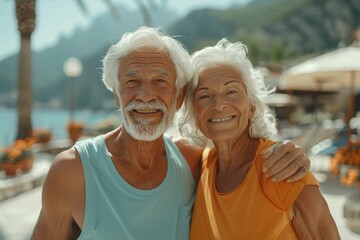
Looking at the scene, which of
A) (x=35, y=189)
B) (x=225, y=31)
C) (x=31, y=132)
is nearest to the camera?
(x=35, y=189)

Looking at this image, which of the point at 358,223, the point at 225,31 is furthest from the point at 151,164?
the point at 225,31

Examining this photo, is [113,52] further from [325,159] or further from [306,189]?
[325,159]

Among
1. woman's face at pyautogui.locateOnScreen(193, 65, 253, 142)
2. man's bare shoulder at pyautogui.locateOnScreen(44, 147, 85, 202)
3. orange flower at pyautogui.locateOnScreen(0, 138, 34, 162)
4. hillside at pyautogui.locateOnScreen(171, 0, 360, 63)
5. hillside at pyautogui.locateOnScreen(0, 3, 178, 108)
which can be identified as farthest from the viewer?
hillside at pyautogui.locateOnScreen(0, 3, 178, 108)

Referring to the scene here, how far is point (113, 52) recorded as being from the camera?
1.93 m

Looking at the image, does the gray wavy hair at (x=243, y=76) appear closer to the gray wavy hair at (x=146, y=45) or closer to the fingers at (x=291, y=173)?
the gray wavy hair at (x=146, y=45)

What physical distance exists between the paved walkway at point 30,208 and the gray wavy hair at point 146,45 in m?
3.03

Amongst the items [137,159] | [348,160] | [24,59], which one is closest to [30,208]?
[137,159]

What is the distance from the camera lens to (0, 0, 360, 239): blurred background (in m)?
5.64

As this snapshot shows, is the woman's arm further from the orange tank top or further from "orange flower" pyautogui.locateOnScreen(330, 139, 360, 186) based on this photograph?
"orange flower" pyautogui.locateOnScreen(330, 139, 360, 186)

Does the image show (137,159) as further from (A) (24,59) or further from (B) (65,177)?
(A) (24,59)

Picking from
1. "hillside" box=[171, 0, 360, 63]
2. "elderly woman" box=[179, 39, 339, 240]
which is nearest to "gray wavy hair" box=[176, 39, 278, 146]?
"elderly woman" box=[179, 39, 339, 240]

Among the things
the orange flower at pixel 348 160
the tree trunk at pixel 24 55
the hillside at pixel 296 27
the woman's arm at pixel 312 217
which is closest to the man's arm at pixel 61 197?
the woman's arm at pixel 312 217

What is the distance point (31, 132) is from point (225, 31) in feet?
325

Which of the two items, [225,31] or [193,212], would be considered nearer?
[193,212]
